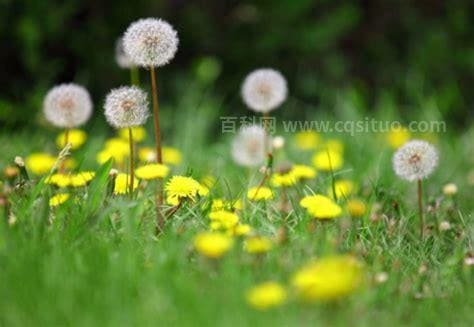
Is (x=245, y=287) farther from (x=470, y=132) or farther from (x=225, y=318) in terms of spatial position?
(x=470, y=132)

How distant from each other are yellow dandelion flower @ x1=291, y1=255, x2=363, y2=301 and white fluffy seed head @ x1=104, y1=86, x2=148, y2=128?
0.94m

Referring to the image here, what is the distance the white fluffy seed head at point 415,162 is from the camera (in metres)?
2.82

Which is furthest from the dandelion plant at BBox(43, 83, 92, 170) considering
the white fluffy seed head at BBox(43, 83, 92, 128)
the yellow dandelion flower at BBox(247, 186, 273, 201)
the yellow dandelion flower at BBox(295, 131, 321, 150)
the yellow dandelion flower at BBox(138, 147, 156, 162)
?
the yellow dandelion flower at BBox(295, 131, 321, 150)

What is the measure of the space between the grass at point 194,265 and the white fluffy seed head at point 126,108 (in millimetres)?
199

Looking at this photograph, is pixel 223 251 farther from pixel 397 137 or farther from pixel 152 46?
pixel 397 137

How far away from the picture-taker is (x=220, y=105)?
5.16 m

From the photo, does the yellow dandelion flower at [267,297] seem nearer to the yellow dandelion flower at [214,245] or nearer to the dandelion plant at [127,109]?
the yellow dandelion flower at [214,245]

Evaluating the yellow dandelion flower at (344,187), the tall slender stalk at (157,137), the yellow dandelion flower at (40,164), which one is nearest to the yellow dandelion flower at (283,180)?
the yellow dandelion flower at (344,187)

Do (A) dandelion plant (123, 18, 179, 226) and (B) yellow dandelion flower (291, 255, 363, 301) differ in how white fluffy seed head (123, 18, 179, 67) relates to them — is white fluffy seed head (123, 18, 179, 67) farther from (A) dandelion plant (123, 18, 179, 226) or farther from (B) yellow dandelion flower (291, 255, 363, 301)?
(B) yellow dandelion flower (291, 255, 363, 301)

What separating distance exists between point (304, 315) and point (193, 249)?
533 millimetres

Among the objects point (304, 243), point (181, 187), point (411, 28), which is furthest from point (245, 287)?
point (411, 28)

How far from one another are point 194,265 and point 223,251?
0.32 meters

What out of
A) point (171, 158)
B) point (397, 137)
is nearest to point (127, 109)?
point (171, 158)

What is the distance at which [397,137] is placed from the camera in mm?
4383
